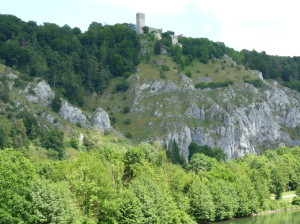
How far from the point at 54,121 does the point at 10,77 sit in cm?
2449

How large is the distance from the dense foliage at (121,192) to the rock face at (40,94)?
2334 inches

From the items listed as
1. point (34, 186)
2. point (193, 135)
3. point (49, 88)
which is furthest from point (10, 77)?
point (34, 186)

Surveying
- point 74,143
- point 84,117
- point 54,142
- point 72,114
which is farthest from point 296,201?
point 72,114

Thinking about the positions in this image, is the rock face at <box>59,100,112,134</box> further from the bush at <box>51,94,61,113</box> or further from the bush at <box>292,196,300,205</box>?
the bush at <box>292,196,300,205</box>

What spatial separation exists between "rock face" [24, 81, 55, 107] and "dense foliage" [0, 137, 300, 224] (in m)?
59.3

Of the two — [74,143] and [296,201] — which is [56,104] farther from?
[296,201]

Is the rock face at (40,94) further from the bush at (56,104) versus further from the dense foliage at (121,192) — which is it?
the dense foliage at (121,192)

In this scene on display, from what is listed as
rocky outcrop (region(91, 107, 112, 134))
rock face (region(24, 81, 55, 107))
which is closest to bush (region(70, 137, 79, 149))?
rocky outcrop (region(91, 107, 112, 134))

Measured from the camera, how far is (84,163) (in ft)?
264

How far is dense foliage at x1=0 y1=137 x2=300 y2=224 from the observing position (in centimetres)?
6494

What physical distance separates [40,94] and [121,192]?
102 metres

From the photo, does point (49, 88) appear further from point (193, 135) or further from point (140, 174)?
point (140, 174)

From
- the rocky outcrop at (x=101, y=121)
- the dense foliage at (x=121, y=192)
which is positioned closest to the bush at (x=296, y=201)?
the dense foliage at (x=121, y=192)

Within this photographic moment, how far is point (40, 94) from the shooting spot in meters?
173
